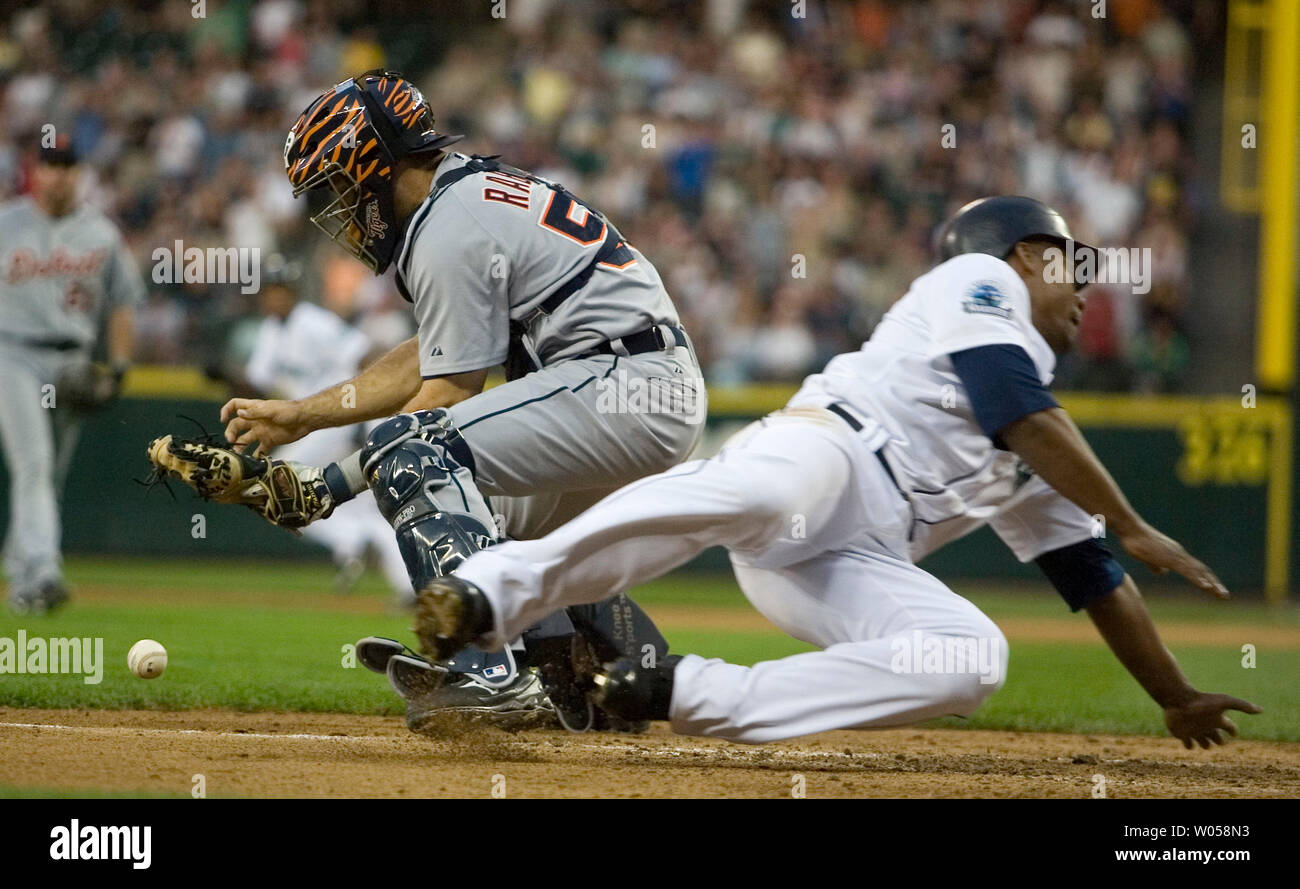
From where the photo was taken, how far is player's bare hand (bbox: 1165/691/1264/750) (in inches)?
173

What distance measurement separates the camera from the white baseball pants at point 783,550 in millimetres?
3576

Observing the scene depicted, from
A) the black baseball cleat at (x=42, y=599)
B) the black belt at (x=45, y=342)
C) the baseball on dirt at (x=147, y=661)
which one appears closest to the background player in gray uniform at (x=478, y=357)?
the baseball on dirt at (x=147, y=661)

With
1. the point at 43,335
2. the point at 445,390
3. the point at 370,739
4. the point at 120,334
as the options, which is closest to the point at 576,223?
the point at 445,390

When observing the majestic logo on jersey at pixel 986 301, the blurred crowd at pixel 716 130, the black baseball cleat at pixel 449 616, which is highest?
the blurred crowd at pixel 716 130

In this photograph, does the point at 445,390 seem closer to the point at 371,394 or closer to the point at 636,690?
the point at 371,394

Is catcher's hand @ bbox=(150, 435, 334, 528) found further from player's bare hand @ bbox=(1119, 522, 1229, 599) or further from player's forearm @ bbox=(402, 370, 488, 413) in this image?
player's bare hand @ bbox=(1119, 522, 1229, 599)

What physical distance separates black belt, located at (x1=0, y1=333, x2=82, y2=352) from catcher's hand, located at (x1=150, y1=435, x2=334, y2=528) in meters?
4.81

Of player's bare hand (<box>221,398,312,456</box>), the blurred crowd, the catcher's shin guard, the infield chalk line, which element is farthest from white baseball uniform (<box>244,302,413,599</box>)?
the catcher's shin guard

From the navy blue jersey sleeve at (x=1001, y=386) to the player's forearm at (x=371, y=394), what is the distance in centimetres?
178

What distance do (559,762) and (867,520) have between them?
1173mm

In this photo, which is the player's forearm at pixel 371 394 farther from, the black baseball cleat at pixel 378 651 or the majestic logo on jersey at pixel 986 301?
the majestic logo on jersey at pixel 986 301
